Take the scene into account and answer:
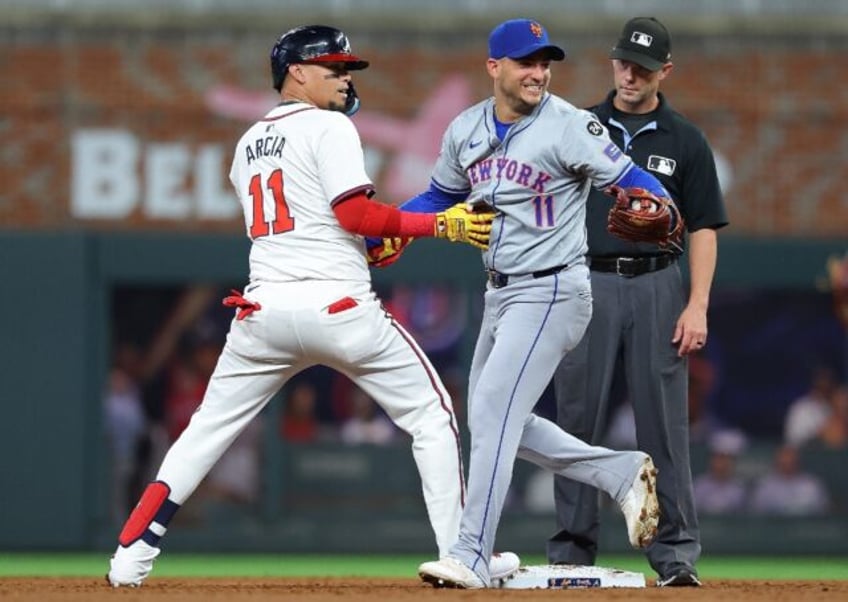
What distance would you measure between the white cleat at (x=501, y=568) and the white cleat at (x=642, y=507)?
0.46 metres

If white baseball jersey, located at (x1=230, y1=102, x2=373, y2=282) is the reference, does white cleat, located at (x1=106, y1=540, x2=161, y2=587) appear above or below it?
below

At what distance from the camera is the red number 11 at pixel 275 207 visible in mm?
6898

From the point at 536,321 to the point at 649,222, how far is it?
1.79 ft

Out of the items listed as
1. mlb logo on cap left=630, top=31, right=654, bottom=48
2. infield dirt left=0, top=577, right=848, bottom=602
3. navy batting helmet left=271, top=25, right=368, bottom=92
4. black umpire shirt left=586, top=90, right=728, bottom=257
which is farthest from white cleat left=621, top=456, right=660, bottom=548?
navy batting helmet left=271, top=25, right=368, bottom=92

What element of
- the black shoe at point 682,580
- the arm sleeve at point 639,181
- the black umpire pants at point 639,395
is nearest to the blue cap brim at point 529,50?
the arm sleeve at point 639,181

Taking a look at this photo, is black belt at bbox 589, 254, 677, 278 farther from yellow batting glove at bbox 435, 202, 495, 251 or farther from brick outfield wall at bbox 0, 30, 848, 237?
brick outfield wall at bbox 0, 30, 848, 237

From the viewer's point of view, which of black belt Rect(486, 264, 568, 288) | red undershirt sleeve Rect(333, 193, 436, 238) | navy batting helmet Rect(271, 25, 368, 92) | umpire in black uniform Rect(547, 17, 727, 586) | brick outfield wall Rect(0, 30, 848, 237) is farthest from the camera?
brick outfield wall Rect(0, 30, 848, 237)

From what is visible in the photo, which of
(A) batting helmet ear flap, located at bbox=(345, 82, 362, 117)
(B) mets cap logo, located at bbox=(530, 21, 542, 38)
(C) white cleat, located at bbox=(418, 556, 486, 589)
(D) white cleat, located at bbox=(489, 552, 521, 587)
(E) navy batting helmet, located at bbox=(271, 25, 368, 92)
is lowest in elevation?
(D) white cleat, located at bbox=(489, 552, 521, 587)

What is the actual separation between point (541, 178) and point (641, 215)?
0.39 metres

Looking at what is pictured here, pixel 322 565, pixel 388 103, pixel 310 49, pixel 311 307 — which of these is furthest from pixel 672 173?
pixel 388 103

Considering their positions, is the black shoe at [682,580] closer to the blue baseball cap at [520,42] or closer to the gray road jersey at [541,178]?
the gray road jersey at [541,178]

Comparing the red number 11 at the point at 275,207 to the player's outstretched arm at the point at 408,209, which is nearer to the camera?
the red number 11 at the point at 275,207

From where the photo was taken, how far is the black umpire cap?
24.6 ft

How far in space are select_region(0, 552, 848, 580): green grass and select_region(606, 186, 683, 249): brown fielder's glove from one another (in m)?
3.98
